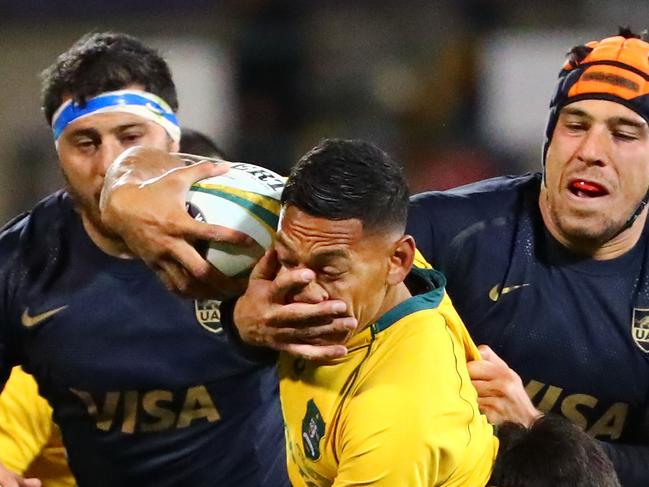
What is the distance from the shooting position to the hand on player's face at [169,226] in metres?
2.23

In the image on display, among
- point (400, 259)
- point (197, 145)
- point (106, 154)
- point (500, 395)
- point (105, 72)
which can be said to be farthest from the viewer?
point (197, 145)

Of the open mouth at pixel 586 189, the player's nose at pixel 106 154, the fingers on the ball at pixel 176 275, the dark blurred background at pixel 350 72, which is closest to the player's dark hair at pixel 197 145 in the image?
the player's nose at pixel 106 154

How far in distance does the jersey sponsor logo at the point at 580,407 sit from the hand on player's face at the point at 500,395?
34 centimetres

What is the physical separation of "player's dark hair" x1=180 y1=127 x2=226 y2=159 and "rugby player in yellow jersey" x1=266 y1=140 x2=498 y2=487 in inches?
55.0

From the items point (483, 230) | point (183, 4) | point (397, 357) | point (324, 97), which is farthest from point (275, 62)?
point (397, 357)

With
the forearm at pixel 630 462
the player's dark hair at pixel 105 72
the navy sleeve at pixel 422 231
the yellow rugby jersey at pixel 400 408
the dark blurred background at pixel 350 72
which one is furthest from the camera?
the dark blurred background at pixel 350 72

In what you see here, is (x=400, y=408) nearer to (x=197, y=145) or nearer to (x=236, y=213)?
(x=236, y=213)

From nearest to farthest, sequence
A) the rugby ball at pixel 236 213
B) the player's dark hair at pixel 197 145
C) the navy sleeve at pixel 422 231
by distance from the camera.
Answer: the rugby ball at pixel 236 213 → the navy sleeve at pixel 422 231 → the player's dark hair at pixel 197 145

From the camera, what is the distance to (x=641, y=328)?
115 inches

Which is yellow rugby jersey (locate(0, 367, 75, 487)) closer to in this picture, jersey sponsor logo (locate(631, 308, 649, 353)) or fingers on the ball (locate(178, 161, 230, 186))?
fingers on the ball (locate(178, 161, 230, 186))

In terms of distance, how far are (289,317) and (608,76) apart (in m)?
1.24

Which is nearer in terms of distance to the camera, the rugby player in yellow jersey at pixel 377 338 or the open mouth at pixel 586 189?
the rugby player in yellow jersey at pixel 377 338

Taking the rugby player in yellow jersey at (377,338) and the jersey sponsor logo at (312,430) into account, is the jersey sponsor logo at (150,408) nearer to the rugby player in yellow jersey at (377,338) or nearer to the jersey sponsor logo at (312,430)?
the jersey sponsor logo at (312,430)

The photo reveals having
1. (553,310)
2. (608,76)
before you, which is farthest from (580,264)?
(608,76)
